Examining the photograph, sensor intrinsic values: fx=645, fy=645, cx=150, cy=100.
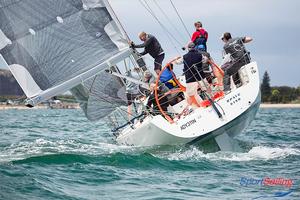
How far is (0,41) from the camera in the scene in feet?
41.5

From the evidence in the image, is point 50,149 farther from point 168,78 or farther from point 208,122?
point 208,122

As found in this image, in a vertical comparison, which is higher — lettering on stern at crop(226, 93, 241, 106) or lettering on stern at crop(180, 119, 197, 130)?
lettering on stern at crop(180, 119, 197, 130)

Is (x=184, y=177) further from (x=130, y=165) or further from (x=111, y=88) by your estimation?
(x=111, y=88)

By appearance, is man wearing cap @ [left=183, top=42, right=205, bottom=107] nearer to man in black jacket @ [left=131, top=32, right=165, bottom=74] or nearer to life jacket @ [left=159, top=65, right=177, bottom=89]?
life jacket @ [left=159, top=65, right=177, bottom=89]

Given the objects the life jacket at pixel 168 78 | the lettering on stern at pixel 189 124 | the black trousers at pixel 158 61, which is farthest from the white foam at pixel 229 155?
the black trousers at pixel 158 61

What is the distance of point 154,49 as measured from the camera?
44.2ft

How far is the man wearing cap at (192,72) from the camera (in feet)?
39.8

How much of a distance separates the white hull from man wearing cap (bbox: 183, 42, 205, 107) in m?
0.57

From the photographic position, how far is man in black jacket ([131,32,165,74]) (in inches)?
524

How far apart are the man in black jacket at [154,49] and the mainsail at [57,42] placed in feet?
1.61

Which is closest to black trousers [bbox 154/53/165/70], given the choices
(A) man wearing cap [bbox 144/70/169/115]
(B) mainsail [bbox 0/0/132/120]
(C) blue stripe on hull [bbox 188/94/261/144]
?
(A) man wearing cap [bbox 144/70/169/115]

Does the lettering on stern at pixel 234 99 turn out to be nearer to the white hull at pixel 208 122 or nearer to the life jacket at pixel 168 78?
the white hull at pixel 208 122

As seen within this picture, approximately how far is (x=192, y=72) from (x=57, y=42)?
2.84 m

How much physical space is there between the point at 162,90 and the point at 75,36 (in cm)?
206
